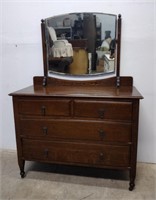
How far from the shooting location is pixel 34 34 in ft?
7.49

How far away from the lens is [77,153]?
6.26 feet

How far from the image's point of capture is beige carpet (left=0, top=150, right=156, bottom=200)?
1843 millimetres

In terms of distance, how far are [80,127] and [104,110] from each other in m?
0.25

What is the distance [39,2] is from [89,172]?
5.86ft

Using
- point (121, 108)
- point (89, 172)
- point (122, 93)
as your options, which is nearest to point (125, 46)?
point (122, 93)

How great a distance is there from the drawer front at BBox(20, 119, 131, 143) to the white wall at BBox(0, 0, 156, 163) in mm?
559

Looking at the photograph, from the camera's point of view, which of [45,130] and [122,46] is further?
[122,46]

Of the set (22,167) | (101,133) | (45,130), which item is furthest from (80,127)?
(22,167)

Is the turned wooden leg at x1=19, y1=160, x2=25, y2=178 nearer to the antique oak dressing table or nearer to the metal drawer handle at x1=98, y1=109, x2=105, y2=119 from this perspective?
the antique oak dressing table

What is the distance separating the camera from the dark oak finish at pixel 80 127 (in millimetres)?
1773

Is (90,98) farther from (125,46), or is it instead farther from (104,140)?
(125,46)

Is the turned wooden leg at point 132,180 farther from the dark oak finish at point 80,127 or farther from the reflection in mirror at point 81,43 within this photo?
the reflection in mirror at point 81,43

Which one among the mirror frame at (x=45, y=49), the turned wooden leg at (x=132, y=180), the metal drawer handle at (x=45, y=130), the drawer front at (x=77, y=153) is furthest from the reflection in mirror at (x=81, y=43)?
the turned wooden leg at (x=132, y=180)

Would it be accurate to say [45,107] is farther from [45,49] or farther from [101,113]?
[45,49]
